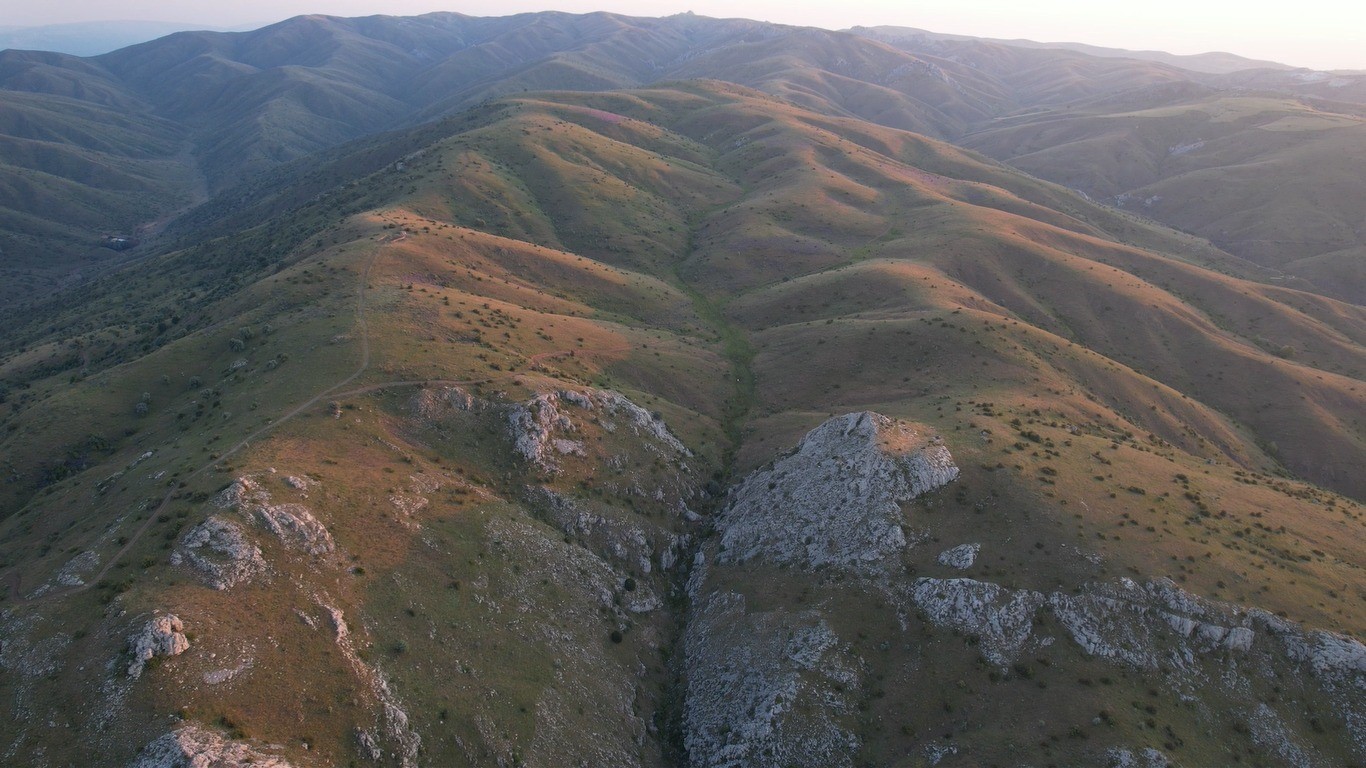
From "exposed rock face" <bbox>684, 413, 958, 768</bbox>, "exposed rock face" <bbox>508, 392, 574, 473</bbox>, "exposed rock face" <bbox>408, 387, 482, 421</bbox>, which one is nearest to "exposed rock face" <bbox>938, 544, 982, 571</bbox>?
"exposed rock face" <bbox>684, 413, 958, 768</bbox>

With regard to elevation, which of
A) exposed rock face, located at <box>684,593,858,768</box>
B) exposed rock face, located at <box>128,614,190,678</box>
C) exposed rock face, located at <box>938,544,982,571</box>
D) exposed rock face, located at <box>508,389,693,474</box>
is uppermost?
exposed rock face, located at <box>128,614,190,678</box>

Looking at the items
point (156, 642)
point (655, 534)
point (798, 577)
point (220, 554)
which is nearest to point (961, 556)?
point (798, 577)

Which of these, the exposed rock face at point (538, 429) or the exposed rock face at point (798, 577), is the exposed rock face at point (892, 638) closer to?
the exposed rock face at point (798, 577)

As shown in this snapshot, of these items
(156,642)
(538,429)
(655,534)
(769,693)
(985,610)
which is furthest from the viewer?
(538,429)

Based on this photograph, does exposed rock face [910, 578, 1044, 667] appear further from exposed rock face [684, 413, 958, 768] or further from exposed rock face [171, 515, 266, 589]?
exposed rock face [171, 515, 266, 589]

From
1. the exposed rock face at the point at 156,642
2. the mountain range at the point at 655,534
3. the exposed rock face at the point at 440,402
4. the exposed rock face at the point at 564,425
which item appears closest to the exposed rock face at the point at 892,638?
the mountain range at the point at 655,534

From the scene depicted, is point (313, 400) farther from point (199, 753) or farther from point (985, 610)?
point (985, 610)
